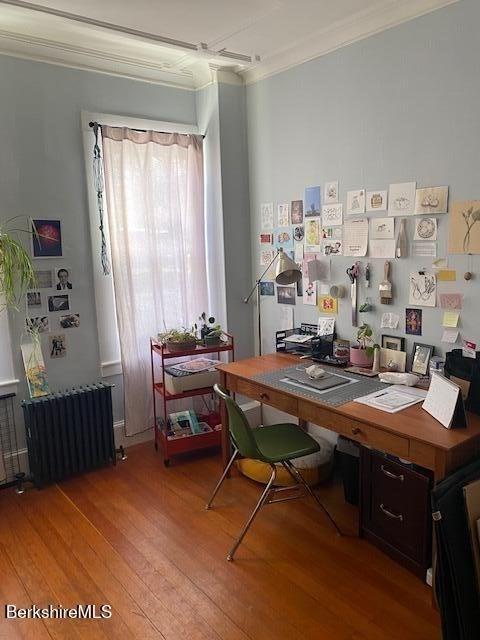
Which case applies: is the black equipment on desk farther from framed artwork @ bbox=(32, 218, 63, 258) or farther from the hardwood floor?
framed artwork @ bbox=(32, 218, 63, 258)

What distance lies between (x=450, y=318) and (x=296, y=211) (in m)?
1.23

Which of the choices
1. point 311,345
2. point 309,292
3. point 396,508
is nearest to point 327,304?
point 309,292

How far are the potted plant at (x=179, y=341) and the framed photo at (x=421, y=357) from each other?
136 cm

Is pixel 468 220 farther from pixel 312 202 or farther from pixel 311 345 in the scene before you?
pixel 311 345

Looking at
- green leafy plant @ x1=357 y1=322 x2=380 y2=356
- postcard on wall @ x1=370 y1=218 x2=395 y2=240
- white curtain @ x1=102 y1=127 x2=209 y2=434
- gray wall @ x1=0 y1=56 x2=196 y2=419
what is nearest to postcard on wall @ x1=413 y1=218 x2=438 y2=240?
postcard on wall @ x1=370 y1=218 x2=395 y2=240

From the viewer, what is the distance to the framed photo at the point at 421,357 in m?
2.58

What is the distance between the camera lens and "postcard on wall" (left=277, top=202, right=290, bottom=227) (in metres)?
3.33

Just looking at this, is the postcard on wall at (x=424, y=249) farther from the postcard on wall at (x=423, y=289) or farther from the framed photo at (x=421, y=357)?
the framed photo at (x=421, y=357)

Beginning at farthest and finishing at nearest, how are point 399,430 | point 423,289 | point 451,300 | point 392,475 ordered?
1. point 423,289
2. point 451,300
3. point 392,475
4. point 399,430

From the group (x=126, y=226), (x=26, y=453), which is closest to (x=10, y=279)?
(x=126, y=226)

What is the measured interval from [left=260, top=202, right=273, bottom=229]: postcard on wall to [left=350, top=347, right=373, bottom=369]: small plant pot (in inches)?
43.5

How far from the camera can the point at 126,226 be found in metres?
3.35

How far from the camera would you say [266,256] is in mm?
3553

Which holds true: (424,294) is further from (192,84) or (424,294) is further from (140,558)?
(192,84)
